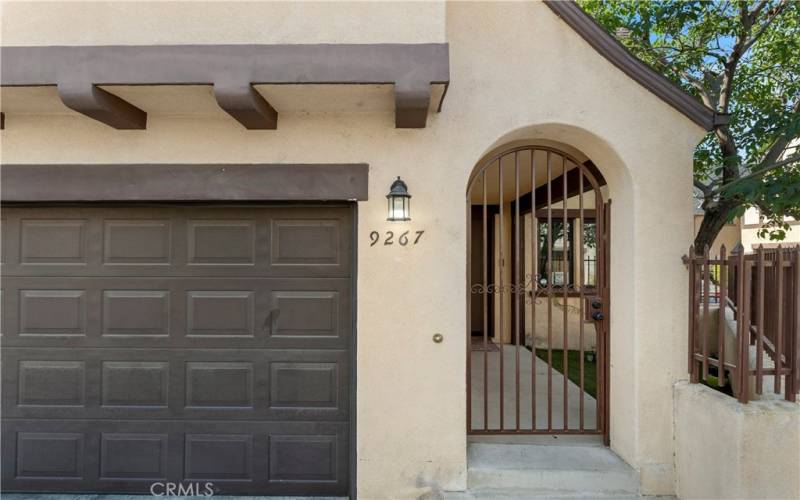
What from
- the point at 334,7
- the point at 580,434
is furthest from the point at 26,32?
the point at 580,434

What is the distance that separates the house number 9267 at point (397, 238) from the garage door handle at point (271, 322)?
1011 millimetres

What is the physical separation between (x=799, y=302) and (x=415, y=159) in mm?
2960

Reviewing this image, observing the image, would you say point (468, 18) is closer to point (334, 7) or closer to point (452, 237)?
Result: point (334, 7)

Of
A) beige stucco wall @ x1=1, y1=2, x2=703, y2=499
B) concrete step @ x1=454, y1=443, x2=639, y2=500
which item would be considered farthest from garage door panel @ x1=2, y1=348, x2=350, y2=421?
concrete step @ x1=454, y1=443, x2=639, y2=500

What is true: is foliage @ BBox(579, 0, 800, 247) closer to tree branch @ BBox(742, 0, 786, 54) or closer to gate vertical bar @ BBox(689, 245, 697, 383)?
tree branch @ BBox(742, 0, 786, 54)

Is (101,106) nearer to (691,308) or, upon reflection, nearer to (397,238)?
(397,238)

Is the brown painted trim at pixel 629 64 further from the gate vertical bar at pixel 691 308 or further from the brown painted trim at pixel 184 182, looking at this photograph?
the brown painted trim at pixel 184 182

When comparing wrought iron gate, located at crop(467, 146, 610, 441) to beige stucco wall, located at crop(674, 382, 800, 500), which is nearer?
beige stucco wall, located at crop(674, 382, 800, 500)

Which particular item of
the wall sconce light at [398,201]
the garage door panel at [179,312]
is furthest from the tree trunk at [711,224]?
the garage door panel at [179,312]

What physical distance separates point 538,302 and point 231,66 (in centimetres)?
312

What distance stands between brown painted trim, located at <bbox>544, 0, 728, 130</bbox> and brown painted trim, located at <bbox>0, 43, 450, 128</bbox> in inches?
52.0

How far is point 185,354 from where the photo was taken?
3.55 metres

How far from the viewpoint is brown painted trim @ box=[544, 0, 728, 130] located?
339cm

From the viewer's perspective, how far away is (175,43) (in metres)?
3.01
